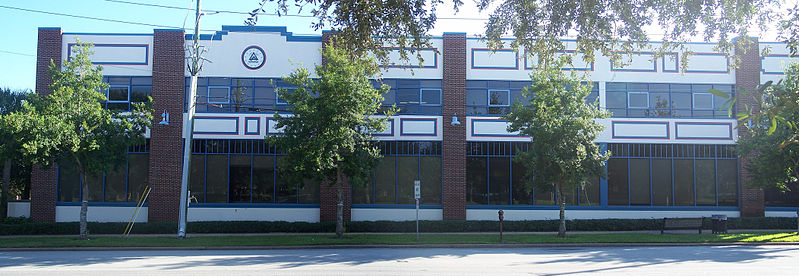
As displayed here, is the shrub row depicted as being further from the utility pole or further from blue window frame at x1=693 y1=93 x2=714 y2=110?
blue window frame at x1=693 y1=93 x2=714 y2=110

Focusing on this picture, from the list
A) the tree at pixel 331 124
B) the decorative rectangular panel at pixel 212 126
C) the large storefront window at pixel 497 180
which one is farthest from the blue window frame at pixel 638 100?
the decorative rectangular panel at pixel 212 126

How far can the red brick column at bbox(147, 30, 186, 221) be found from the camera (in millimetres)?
25344

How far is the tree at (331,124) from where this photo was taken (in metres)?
20.0

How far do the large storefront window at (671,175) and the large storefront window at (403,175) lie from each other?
26.2 feet

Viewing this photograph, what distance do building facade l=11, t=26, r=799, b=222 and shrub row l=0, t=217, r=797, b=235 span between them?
3.75 ft

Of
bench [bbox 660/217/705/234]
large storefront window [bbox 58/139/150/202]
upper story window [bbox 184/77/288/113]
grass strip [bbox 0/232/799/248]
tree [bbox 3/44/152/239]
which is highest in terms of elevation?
upper story window [bbox 184/77/288/113]

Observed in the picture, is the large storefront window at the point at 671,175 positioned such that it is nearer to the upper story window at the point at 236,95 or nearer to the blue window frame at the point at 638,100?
the blue window frame at the point at 638,100

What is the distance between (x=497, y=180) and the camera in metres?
26.4

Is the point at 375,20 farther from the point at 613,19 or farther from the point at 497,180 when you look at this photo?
the point at 497,180

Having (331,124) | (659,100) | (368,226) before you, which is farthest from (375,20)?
(659,100)

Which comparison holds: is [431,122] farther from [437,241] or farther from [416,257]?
[416,257]

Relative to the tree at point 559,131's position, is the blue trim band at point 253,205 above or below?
below

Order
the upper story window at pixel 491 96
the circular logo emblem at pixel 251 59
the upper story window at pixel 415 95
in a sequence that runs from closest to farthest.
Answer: the circular logo emblem at pixel 251 59
the upper story window at pixel 415 95
the upper story window at pixel 491 96

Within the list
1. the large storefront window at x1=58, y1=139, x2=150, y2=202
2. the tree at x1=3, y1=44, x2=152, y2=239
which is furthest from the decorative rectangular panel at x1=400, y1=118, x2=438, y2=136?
the large storefront window at x1=58, y1=139, x2=150, y2=202
